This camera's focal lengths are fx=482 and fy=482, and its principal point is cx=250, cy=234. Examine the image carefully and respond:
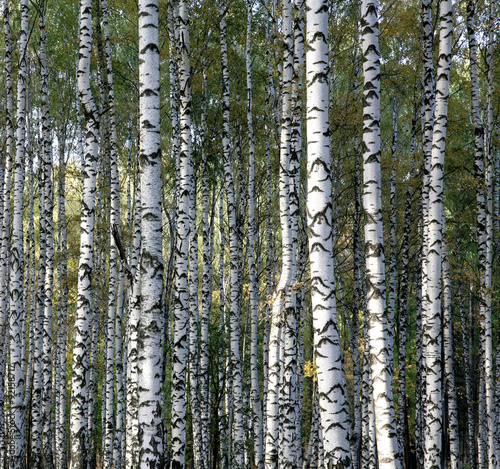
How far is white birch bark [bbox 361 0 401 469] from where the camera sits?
459 centimetres

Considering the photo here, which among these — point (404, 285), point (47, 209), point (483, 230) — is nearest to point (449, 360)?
point (404, 285)

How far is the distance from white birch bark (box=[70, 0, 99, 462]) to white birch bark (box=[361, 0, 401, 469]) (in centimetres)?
390

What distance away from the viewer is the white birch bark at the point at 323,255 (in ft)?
13.8

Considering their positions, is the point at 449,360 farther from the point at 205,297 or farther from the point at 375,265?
the point at 375,265

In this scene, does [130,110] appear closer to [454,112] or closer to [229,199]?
[229,199]

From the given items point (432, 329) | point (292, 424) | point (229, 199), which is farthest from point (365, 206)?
point (229, 199)

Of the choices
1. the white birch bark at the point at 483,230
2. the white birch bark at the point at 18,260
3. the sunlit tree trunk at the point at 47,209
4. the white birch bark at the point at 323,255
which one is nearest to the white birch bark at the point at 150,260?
the white birch bark at the point at 323,255

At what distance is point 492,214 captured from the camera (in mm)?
10898

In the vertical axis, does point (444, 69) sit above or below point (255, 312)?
above

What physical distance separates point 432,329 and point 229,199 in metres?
5.05

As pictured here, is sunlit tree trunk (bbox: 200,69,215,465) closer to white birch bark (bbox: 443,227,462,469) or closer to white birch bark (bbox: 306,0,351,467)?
white birch bark (bbox: 443,227,462,469)

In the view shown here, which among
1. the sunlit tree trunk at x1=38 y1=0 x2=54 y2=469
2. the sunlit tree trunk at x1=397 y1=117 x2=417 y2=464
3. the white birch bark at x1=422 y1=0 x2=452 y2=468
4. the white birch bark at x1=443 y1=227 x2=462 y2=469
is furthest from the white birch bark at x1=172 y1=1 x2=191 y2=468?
the sunlit tree trunk at x1=397 y1=117 x2=417 y2=464

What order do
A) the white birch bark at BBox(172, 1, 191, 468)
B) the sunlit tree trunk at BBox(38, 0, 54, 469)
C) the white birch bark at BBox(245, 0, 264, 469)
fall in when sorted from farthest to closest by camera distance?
the white birch bark at BBox(245, 0, 264, 469) → the sunlit tree trunk at BBox(38, 0, 54, 469) → the white birch bark at BBox(172, 1, 191, 468)

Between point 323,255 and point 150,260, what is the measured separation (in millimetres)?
1648
